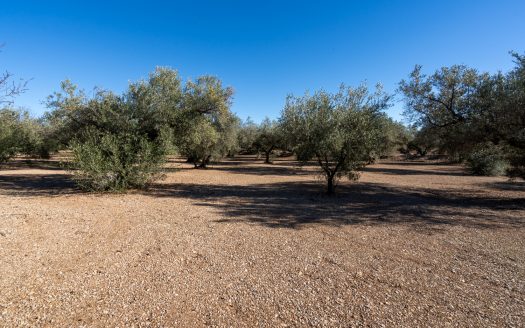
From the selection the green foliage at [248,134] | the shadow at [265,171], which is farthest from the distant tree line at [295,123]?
the green foliage at [248,134]

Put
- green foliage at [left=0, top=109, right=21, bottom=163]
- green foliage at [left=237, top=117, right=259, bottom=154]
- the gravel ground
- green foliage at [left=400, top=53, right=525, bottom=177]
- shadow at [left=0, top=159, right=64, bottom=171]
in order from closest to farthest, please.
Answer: the gravel ground
green foliage at [left=400, top=53, right=525, bottom=177]
green foliage at [left=0, top=109, right=21, bottom=163]
shadow at [left=0, top=159, right=64, bottom=171]
green foliage at [left=237, top=117, right=259, bottom=154]

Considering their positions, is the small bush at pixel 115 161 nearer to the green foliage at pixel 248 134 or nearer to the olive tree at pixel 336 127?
the olive tree at pixel 336 127

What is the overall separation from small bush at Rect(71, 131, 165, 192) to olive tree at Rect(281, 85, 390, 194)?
25.1 feet

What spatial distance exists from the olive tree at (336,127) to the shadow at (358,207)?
2.42 meters

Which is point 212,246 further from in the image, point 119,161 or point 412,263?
point 119,161

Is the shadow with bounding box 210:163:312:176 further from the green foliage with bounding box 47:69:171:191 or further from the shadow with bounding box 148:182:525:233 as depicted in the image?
the green foliage with bounding box 47:69:171:191

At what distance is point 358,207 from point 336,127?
4.30 metres

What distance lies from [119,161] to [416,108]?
57.7ft

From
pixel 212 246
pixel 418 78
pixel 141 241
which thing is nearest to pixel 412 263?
pixel 212 246

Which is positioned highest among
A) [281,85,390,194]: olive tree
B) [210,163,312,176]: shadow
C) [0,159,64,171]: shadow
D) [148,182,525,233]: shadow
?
[281,85,390,194]: olive tree

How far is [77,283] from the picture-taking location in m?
4.47

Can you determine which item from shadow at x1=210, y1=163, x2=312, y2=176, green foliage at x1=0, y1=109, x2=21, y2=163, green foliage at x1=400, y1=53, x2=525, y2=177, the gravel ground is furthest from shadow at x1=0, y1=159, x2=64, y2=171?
green foliage at x1=400, y1=53, x2=525, y2=177

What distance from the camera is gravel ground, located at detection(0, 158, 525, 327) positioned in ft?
12.2

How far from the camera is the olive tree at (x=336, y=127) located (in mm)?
13516
